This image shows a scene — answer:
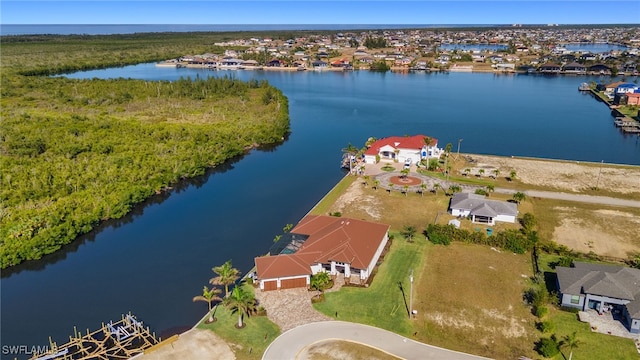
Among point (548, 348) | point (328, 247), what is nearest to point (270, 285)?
point (328, 247)

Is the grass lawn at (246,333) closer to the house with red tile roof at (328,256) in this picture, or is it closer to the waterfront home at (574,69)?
the house with red tile roof at (328,256)

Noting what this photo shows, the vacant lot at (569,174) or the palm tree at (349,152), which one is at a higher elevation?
the palm tree at (349,152)

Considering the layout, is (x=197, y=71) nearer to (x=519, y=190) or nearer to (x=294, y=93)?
(x=294, y=93)

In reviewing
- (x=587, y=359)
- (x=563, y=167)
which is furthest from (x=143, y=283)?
(x=563, y=167)

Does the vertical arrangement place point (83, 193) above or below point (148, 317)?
above

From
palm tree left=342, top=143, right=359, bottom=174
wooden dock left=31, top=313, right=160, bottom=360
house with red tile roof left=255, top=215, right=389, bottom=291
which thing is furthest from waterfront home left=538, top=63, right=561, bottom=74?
wooden dock left=31, top=313, right=160, bottom=360

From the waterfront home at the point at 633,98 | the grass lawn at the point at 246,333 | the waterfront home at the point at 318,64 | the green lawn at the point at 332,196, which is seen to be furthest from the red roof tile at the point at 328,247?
the waterfront home at the point at 318,64
